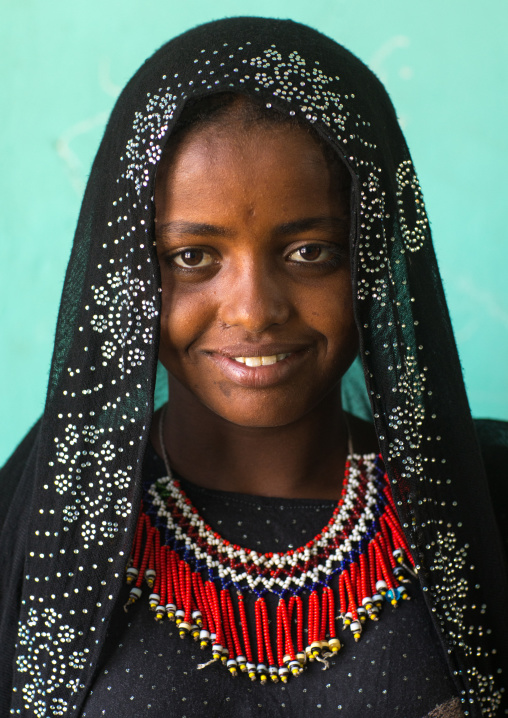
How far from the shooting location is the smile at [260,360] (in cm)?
115

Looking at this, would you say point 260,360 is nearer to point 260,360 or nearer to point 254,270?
point 260,360

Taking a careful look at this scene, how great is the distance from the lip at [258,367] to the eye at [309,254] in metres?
0.11

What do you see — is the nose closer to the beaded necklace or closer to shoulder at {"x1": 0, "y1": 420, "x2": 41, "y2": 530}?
the beaded necklace

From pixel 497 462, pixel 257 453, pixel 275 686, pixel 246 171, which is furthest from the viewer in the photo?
pixel 497 462

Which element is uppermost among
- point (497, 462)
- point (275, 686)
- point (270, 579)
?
point (497, 462)

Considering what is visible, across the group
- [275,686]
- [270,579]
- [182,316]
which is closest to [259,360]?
[182,316]

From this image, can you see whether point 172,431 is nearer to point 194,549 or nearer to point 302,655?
point 194,549

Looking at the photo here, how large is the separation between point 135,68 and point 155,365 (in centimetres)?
85

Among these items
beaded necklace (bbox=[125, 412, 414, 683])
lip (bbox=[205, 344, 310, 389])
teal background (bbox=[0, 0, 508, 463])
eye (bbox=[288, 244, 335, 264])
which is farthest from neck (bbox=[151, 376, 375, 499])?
teal background (bbox=[0, 0, 508, 463])

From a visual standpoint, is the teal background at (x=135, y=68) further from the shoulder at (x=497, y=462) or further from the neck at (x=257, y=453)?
the neck at (x=257, y=453)

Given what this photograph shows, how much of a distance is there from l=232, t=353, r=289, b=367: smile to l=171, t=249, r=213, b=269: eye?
0.43 feet

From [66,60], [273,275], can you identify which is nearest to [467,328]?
[273,275]

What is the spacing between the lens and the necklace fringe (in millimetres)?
1200

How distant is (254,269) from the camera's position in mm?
1101
